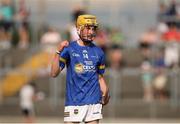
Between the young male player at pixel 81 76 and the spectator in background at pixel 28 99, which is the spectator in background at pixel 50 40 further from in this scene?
the young male player at pixel 81 76

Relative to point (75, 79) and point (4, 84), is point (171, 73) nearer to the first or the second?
point (4, 84)

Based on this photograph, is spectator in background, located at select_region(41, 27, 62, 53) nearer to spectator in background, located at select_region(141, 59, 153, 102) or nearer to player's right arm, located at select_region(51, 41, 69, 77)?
spectator in background, located at select_region(141, 59, 153, 102)

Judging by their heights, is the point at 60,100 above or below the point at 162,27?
below

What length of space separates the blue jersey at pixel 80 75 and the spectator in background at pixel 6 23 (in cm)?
1685

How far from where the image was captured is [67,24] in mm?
26844

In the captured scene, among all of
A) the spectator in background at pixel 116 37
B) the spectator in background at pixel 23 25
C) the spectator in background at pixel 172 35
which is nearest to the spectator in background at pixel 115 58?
the spectator in background at pixel 116 37

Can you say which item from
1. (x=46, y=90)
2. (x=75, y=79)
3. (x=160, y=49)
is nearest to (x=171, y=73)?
(x=160, y=49)

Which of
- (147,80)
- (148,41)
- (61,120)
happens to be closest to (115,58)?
(148,41)

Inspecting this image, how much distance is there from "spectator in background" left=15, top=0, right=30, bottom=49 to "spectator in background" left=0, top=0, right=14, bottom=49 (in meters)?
0.28

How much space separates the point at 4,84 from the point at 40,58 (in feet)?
5.03

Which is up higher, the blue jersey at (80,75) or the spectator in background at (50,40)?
the blue jersey at (80,75)

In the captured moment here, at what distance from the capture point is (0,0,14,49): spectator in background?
2666 cm

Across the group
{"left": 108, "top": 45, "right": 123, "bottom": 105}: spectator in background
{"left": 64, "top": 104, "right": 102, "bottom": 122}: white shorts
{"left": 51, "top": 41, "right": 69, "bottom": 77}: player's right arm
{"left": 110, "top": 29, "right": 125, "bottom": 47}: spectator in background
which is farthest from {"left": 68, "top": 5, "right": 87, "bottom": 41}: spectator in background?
{"left": 64, "top": 104, "right": 102, "bottom": 122}: white shorts

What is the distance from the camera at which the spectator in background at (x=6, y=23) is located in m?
26.7
